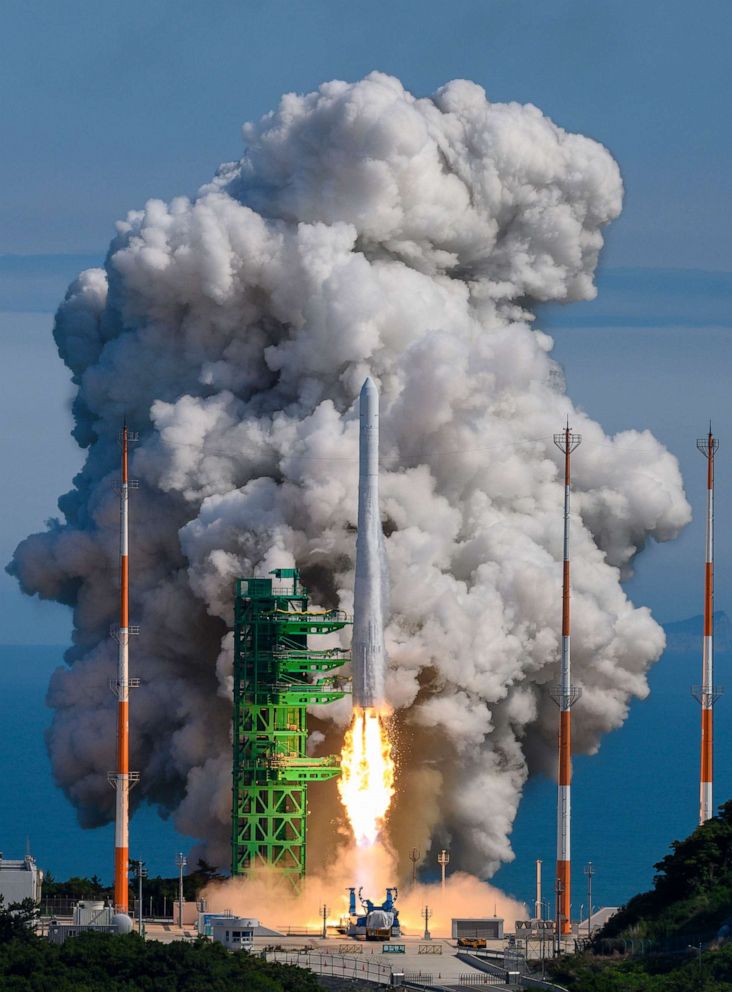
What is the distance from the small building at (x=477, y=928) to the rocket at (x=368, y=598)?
5721 millimetres

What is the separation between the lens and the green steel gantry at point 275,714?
217 feet

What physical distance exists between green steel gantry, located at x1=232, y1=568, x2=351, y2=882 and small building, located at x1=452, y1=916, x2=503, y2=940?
18.7 feet

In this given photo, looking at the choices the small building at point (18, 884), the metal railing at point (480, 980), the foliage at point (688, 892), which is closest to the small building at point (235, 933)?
the metal railing at point (480, 980)

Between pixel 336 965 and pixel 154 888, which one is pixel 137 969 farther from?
pixel 154 888

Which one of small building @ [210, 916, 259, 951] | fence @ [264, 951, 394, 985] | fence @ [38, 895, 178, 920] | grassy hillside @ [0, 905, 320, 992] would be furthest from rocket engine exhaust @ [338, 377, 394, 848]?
grassy hillside @ [0, 905, 320, 992]

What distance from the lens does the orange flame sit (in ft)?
214

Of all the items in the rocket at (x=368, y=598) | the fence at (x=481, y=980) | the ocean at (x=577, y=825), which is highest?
the rocket at (x=368, y=598)

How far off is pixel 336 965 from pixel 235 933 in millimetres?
2562

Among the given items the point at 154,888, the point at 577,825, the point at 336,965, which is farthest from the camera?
the point at 577,825

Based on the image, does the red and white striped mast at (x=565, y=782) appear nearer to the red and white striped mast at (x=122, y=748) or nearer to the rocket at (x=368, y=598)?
the rocket at (x=368, y=598)

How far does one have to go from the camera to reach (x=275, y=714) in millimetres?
66562

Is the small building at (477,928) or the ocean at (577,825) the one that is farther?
the ocean at (577,825)

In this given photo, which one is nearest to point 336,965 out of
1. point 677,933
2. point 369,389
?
point 677,933

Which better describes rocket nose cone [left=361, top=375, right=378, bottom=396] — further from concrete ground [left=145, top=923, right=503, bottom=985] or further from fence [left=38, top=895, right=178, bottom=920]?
fence [left=38, top=895, right=178, bottom=920]
